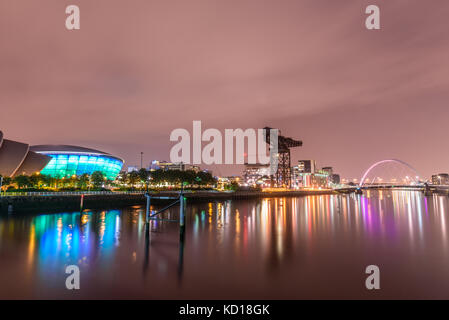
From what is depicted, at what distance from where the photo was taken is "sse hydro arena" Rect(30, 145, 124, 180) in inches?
3216

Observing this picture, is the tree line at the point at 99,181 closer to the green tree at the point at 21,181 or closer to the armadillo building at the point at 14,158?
the green tree at the point at 21,181

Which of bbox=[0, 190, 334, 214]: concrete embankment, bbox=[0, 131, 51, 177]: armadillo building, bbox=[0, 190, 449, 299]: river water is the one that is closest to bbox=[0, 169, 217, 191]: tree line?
bbox=[0, 131, 51, 177]: armadillo building

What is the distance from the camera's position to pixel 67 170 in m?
83.2

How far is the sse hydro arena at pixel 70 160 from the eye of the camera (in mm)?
81688

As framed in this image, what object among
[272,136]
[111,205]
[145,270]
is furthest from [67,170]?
[145,270]

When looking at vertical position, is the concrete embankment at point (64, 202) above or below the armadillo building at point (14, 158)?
below

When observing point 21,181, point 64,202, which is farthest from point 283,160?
point 21,181

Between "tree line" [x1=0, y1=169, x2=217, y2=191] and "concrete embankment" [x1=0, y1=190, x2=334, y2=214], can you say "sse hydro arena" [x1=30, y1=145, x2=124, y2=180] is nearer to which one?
"tree line" [x1=0, y1=169, x2=217, y2=191]

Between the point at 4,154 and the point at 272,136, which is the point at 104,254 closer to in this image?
the point at 4,154

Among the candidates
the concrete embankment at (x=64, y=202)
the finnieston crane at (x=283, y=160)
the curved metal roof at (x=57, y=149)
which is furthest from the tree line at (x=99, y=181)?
the finnieston crane at (x=283, y=160)

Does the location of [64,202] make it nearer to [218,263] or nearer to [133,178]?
[218,263]

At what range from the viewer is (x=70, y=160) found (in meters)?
84.6
